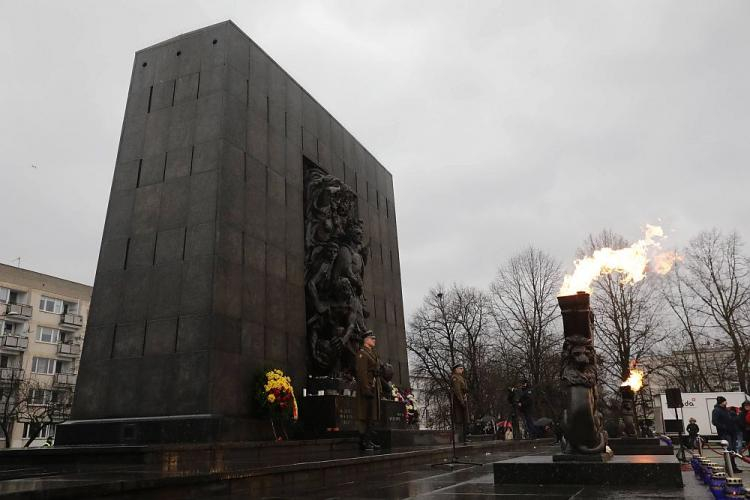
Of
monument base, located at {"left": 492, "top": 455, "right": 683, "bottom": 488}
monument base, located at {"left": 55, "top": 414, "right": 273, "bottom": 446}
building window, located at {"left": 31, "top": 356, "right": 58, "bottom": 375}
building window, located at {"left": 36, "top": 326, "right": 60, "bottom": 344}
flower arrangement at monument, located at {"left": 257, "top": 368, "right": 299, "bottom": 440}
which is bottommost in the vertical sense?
monument base, located at {"left": 492, "top": 455, "right": 683, "bottom": 488}

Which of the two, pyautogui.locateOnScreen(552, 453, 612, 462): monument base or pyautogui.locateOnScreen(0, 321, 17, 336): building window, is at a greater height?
pyautogui.locateOnScreen(0, 321, 17, 336): building window

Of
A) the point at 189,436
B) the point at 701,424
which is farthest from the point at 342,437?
the point at 701,424

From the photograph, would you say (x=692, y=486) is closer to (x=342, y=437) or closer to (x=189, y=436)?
(x=342, y=437)

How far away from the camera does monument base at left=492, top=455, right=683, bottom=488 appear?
23.3 feet

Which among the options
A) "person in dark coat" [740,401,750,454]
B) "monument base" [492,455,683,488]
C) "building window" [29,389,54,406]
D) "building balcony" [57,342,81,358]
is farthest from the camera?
"building balcony" [57,342,81,358]

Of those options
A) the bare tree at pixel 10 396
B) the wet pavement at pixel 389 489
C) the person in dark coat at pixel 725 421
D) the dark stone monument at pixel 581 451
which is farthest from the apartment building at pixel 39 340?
the dark stone monument at pixel 581 451

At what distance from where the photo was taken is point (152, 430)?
423 inches

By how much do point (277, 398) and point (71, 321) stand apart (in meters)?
49.5

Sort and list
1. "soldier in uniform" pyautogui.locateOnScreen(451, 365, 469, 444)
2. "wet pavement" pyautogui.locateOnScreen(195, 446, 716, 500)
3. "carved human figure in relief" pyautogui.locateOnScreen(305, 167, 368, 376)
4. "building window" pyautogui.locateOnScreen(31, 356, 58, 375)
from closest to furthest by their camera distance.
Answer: "wet pavement" pyautogui.locateOnScreen(195, 446, 716, 500) < "carved human figure in relief" pyautogui.locateOnScreen(305, 167, 368, 376) < "soldier in uniform" pyautogui.locateOnScreen(451, 365, 469, 444) < "building window" pyautogui.locateOnScreen(31, 356, 58, 375)

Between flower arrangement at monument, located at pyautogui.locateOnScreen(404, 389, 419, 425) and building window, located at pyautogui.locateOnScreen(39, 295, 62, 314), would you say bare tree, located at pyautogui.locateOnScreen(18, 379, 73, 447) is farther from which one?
flower arrangement at monument, located at pyautogui.locateOnScreen(404, 389, 419, 425)

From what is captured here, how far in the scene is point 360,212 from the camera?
2089cm

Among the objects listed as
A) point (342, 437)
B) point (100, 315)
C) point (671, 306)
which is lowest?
point (342, 437)

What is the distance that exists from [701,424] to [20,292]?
53.7 m

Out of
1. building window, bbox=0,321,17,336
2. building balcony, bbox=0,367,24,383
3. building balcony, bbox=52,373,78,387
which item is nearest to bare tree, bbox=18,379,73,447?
building balcony, bbox=0,367,24,383
